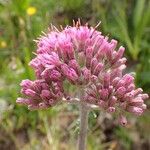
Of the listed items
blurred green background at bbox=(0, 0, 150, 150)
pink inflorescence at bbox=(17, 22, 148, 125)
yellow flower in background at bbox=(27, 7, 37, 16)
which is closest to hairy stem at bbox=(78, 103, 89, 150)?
pink inflorescence at bbox=(17, 22, 148, 125)

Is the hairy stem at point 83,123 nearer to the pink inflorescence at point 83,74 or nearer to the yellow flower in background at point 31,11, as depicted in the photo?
the pink inflorescence at point 83,74

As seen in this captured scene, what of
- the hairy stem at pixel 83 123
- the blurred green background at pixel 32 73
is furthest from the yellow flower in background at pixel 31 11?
the hairy stem at pixel 83 123

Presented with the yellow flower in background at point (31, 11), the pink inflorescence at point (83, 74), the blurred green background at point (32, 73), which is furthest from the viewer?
the yellow flower in background at point (31, 11)

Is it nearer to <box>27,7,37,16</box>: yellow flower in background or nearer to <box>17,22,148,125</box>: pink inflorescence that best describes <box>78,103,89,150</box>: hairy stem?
<box>17,22,148,125</box>: pink inflorescence

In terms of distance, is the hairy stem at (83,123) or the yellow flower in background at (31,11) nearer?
the hairy stem at (83,123)

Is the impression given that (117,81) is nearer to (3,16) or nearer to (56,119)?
(56,119)

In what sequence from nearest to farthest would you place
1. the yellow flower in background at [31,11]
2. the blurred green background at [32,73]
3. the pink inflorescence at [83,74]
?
the pink inflorescence at [83,74]
the blurred green background at [32,73]
the yellow flower in background at [31,11]

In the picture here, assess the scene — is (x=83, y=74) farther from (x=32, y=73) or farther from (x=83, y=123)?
(x=32, y=73)
